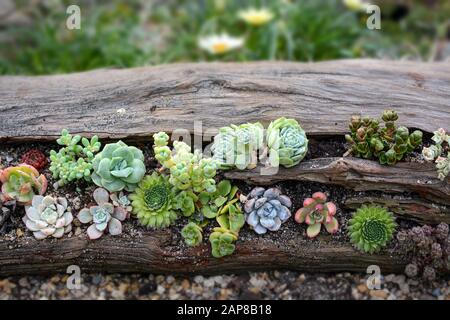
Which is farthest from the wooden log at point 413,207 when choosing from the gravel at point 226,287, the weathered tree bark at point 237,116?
the gravel at point 226,287

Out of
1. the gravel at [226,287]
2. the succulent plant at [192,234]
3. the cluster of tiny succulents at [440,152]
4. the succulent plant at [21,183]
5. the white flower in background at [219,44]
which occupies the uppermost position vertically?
the white flower in background at [219,44]

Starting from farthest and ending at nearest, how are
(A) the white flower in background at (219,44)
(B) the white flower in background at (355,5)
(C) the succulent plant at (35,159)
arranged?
(B) the white flower in background at (355,5) < (A) the white flower in background at (219,44) < (C) the succulent plant at (35,159)


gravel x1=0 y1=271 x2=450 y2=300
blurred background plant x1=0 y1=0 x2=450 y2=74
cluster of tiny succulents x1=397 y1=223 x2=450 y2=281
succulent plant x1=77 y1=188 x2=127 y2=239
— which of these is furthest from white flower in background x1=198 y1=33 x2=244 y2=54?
cluster of tiny succulents x1=397 y1=223 x2=450 y2=281

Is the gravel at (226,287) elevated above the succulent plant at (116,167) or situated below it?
below

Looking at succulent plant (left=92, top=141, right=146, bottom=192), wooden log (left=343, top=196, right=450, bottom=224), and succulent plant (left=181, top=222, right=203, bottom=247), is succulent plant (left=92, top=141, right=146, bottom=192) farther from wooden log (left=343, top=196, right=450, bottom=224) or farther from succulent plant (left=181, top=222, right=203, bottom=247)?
wooden log (left=343, top=196, right=450, bottom=224)

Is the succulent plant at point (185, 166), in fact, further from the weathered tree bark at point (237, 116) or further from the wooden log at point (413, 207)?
the wooden log at point (413, 207)

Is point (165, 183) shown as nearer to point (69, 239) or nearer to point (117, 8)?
point (69, 239)
